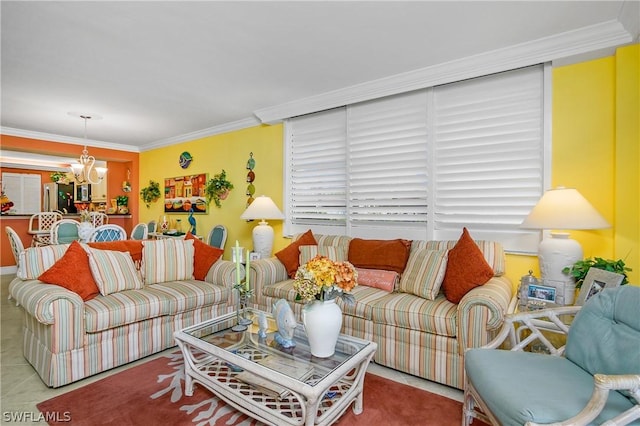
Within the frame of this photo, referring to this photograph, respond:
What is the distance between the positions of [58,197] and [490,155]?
10009 millimetres

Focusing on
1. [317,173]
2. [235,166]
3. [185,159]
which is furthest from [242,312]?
[185,159]

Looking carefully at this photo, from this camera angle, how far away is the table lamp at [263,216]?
3.98m

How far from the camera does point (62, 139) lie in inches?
223

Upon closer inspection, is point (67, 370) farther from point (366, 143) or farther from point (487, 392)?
point (366, 143)

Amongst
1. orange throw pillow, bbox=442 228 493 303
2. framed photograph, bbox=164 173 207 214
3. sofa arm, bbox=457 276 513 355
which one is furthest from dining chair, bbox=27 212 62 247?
sofa arm, bbox=457 276 513 355

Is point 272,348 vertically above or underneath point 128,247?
underneath

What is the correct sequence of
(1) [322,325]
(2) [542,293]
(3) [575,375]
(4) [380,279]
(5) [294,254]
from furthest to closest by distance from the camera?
(5) [294,254], (4) [380,279], (2) [542,293], (1) [322,325], (3) [575,375]

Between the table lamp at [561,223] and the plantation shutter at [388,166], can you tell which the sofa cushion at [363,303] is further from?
the table lamp at [561,223]

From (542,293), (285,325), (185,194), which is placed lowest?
(285,325)

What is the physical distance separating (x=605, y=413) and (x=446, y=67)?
2.71 meters

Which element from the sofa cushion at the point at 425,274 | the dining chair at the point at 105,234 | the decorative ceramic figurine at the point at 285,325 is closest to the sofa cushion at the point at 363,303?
the sofa cushion at the point at 425,274

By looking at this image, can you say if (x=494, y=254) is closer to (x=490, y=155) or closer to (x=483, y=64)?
(x=490, y=155)

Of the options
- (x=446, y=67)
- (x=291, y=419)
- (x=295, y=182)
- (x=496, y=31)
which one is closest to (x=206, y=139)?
(x=295, y=182)

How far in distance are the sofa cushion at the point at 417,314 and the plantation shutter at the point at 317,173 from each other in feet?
4.81
